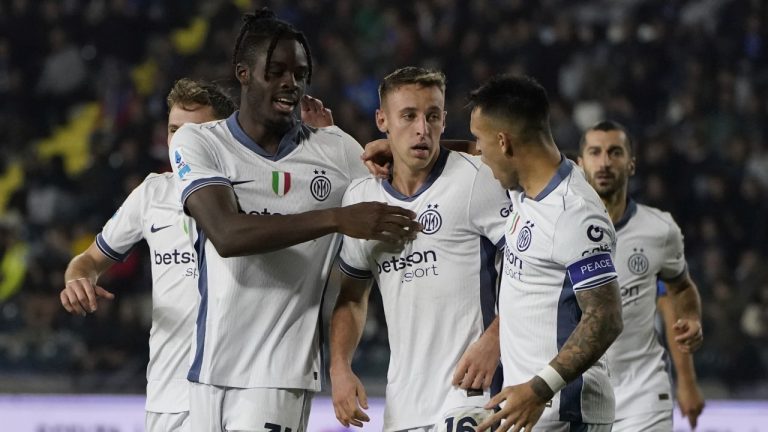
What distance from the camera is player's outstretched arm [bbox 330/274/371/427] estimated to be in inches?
179

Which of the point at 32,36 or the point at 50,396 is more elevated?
the point at 32,36

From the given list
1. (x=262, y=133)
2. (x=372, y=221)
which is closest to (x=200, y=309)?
(x=262, y=133)

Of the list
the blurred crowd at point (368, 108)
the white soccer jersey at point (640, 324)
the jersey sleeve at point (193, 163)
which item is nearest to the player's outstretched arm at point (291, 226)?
the jersey sleeve at point (193, 163)

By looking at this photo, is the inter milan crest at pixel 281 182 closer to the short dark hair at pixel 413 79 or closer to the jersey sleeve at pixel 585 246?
the short dark hair at pixel 413 79

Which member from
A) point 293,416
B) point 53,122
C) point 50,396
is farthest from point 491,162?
point 53,122

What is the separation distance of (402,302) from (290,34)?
1087 millimetres

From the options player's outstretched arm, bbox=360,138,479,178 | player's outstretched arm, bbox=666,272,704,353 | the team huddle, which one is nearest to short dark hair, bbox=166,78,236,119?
the team huddle

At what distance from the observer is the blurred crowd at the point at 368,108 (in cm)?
1048

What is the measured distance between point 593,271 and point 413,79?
116cm

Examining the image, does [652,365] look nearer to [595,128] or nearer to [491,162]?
[595,128]

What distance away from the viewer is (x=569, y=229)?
3.99 metres

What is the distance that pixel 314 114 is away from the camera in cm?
512

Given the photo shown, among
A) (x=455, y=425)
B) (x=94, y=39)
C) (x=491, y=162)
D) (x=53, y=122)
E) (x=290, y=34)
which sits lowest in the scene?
(x=455, y=425)

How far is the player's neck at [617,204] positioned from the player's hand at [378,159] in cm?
217
